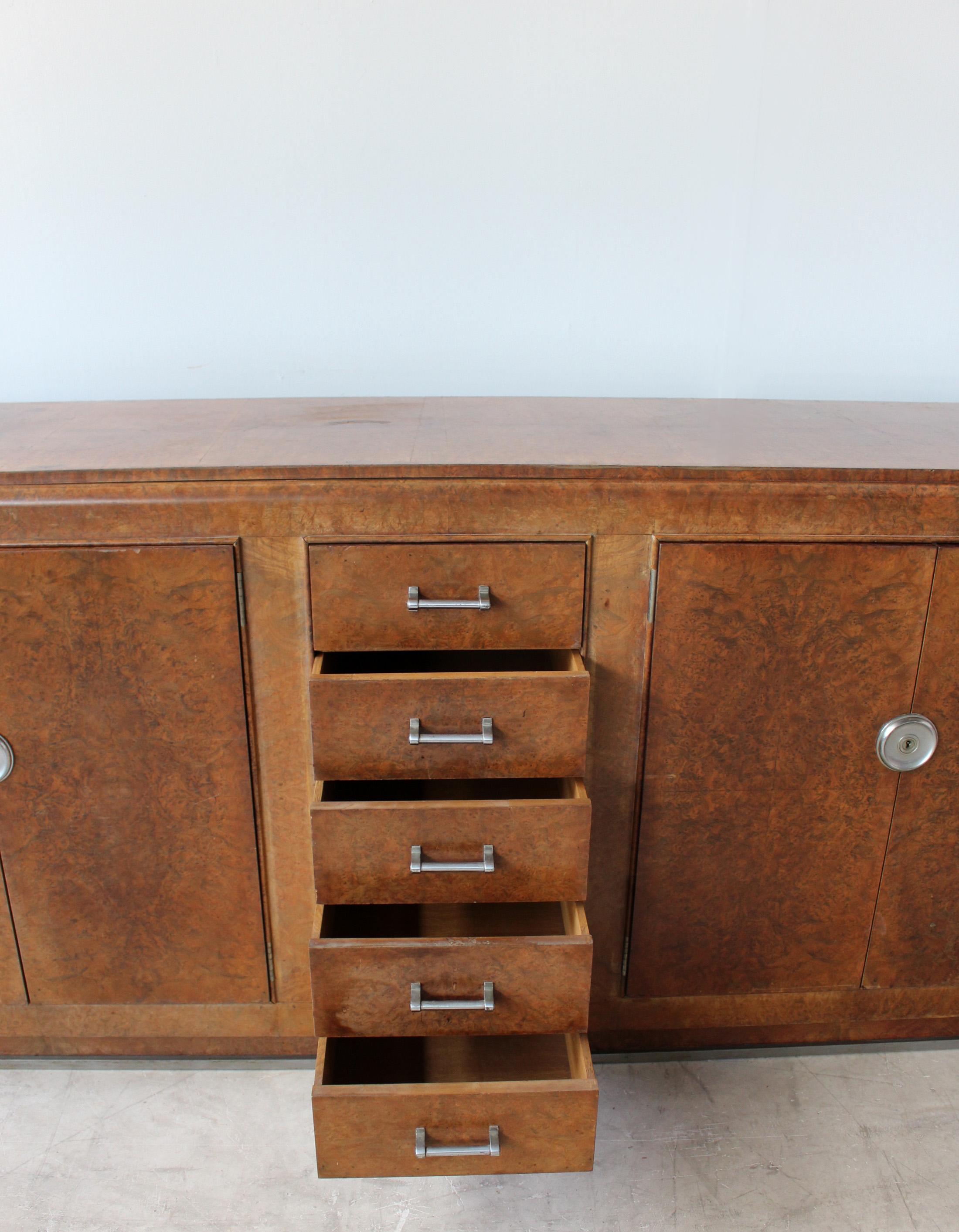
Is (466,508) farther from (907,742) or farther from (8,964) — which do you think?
(8,964)

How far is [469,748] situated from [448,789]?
0.20 metres

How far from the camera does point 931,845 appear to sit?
57.0 inches

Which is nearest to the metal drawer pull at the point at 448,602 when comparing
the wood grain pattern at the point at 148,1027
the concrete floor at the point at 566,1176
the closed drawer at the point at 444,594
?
the closed drawer at the point at 444,594

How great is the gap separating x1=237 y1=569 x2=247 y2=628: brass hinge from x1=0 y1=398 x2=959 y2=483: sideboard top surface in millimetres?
136

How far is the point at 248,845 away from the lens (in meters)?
1.39

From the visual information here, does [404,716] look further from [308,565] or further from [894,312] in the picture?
[894,312]

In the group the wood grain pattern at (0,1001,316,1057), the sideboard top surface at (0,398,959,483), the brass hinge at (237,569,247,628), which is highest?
the sideboard top surface at (0,398,959,483)

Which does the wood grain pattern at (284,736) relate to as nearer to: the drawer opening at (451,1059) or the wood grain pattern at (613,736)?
the drawer opening at (451,1059)

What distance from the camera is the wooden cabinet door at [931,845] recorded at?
4.40 feet

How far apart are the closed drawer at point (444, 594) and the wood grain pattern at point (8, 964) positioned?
64 cm

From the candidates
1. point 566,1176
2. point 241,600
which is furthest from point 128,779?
point 566,1176

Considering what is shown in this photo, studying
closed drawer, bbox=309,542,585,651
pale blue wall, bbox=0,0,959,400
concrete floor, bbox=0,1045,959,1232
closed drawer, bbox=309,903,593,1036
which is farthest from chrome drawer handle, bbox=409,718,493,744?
pale blue wall, bbox=0,0,959,400

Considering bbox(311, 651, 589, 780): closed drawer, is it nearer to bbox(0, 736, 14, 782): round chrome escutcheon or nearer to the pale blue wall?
bbox(0, 736, 14, 782): round chrome escutcheon

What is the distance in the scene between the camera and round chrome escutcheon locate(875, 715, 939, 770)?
1373mm
